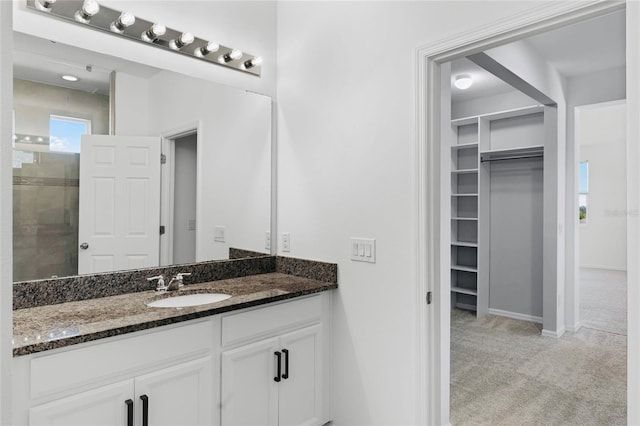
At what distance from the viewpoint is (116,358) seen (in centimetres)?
142

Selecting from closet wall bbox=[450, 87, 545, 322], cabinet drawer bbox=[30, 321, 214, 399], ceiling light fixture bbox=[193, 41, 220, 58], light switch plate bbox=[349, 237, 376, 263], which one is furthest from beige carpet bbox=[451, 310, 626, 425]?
ceiling light fixture bbox=[193, 41, 220, 58]

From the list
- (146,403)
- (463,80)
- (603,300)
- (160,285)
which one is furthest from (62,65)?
(603,300)

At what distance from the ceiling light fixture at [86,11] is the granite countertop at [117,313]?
4.29 feet

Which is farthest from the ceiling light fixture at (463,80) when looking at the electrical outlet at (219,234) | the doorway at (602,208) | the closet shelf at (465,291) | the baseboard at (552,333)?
the electrical outlet at (219,234)

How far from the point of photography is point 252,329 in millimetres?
1845

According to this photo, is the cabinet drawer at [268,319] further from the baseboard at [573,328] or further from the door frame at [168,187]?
the baseboard at [573,328]

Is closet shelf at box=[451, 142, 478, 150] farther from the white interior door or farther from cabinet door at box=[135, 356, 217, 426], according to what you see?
cabinet door at box=[135, 356, 217, 426]

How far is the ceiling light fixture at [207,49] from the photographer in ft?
7.25

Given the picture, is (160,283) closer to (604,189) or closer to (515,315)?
(515,315)

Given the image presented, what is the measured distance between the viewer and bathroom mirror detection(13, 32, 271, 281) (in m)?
1.71

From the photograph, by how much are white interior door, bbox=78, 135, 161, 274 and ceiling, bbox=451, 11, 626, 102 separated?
2.73 m

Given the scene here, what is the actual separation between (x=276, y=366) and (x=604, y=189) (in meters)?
6.75

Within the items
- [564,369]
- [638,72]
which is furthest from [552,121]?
[638,72]

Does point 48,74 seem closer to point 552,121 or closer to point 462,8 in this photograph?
point 462,8
